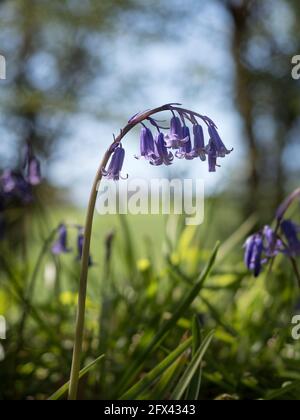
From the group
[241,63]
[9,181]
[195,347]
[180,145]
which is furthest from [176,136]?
[241,63]

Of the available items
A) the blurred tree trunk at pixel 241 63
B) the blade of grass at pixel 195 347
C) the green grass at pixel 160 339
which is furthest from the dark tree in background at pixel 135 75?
the blade of grass at pixel 195 347

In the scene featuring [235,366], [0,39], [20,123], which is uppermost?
[0,39]

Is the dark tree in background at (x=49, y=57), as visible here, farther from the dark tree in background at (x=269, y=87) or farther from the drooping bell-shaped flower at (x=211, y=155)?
the drooping bell-shaped flower at (x=211, y=155)

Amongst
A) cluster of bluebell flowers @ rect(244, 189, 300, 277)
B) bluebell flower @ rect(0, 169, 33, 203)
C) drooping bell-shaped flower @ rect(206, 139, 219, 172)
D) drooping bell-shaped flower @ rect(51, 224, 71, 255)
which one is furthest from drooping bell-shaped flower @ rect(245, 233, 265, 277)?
bluebell flower @ rect(0, 169, 33, 203)

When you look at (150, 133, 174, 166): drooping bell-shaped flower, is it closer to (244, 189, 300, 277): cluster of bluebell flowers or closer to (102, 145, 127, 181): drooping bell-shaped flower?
(102, 145, 127, 181): drooping bell-shaped flower
